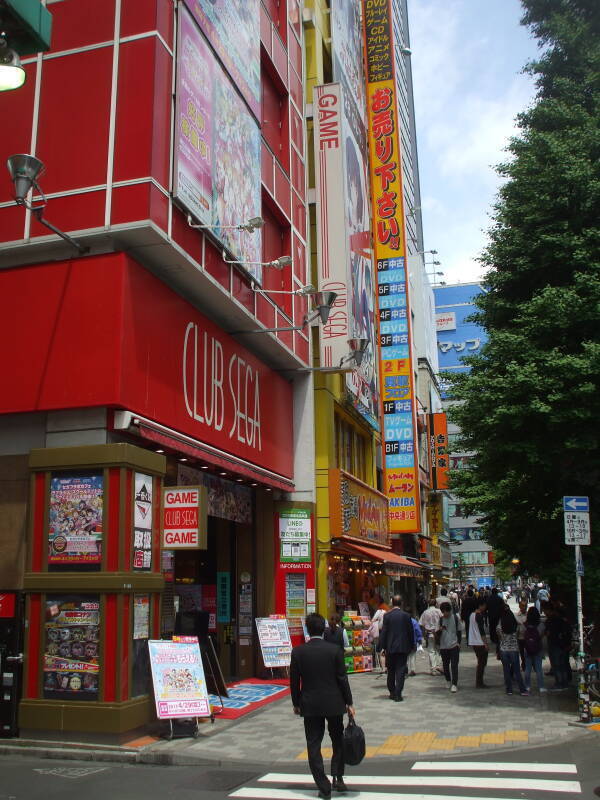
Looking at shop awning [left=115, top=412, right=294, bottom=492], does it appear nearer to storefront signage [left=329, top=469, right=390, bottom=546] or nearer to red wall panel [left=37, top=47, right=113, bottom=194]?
storefront signage [left=329, top=469, right=390, bottom=546]

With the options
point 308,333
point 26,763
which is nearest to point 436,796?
point 26,763

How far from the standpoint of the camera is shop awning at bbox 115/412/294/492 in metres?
10.7

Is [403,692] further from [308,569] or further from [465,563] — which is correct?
[465,563]

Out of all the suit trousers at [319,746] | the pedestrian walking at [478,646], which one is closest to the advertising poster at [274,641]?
the pedestrian walking at [478,646]

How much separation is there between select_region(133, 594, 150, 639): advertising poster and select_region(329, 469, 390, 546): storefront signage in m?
8.75

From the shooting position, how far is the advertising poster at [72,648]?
31.8 ft

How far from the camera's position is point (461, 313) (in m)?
107

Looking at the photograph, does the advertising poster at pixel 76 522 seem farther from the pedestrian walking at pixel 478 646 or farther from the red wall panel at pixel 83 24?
the pedestrian walking at pixel 478 646

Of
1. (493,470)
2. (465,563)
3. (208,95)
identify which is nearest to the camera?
(208,95)

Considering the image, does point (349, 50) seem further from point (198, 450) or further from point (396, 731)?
point (396, 731)

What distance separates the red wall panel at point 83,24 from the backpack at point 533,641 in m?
12.3

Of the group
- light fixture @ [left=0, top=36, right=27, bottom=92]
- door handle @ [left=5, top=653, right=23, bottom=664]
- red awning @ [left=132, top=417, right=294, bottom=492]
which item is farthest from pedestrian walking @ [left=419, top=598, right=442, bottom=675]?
light fixture @ [left=0, top=36, right=27, bottom=92]

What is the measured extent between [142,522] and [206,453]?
253 cm

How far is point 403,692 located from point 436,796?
799cm
